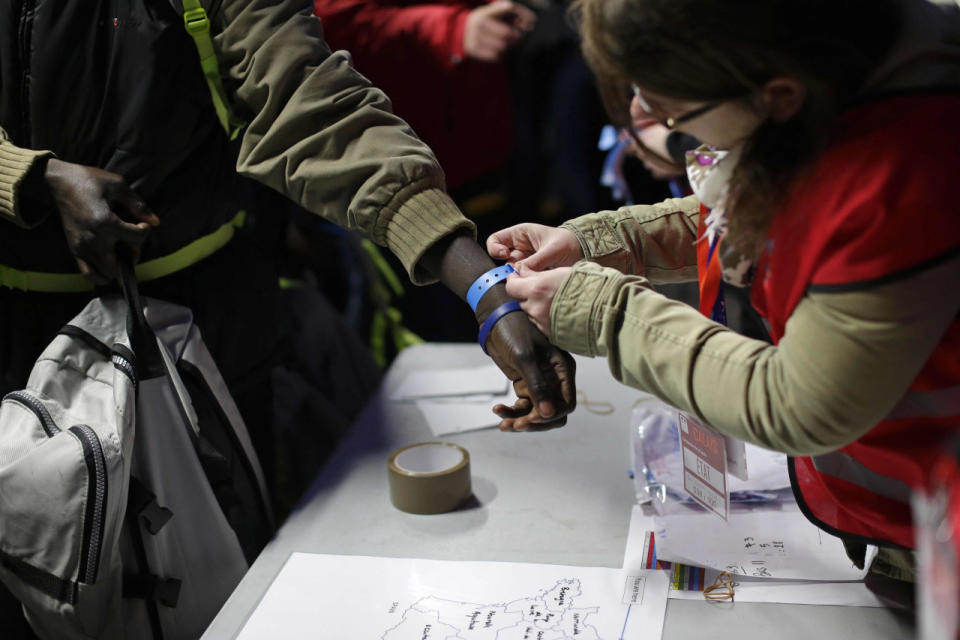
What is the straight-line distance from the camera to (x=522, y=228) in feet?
3.60

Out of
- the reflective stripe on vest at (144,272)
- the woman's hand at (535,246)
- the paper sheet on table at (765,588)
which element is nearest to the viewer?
the paper sheet on table at (765,588)

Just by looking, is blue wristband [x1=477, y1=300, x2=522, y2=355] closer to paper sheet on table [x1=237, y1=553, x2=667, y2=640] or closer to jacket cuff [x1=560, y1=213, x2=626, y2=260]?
jacket cuff [x1=560, y1=213, x2=626, y2=260]

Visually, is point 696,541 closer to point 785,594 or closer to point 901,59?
point 785,594

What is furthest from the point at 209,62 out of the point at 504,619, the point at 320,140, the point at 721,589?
the point at 721,589

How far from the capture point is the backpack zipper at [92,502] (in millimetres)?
976

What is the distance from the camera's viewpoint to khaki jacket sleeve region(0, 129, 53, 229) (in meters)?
1.04

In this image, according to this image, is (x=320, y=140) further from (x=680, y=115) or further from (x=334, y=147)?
(x=680, y=115)

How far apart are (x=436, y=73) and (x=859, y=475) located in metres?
1.12

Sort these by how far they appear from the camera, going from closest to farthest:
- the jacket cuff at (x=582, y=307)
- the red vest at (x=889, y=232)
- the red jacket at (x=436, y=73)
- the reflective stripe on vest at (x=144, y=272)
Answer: the red vest at (x=889, y=232) < the jacket cuff at (x=582, y=307) < the reflective stripe on vest at (x=144, y=272) < the red jacket at (x=436, y=73)

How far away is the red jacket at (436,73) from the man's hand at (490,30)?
19mm

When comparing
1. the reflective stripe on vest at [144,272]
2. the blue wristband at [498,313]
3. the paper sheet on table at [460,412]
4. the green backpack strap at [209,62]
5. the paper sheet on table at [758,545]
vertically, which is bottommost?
the paper sheet on table at [460,412]

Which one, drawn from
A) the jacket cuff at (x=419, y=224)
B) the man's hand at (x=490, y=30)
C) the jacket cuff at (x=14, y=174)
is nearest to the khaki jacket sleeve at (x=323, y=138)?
the jacket cuff at (x=419, y=224)

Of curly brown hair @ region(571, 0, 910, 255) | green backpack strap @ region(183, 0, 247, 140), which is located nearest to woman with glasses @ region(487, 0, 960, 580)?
curly brown hair @ region(571, 0, 910, 255)

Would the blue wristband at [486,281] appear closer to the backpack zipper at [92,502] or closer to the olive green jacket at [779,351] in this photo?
the olive green jacket at [779,351]
